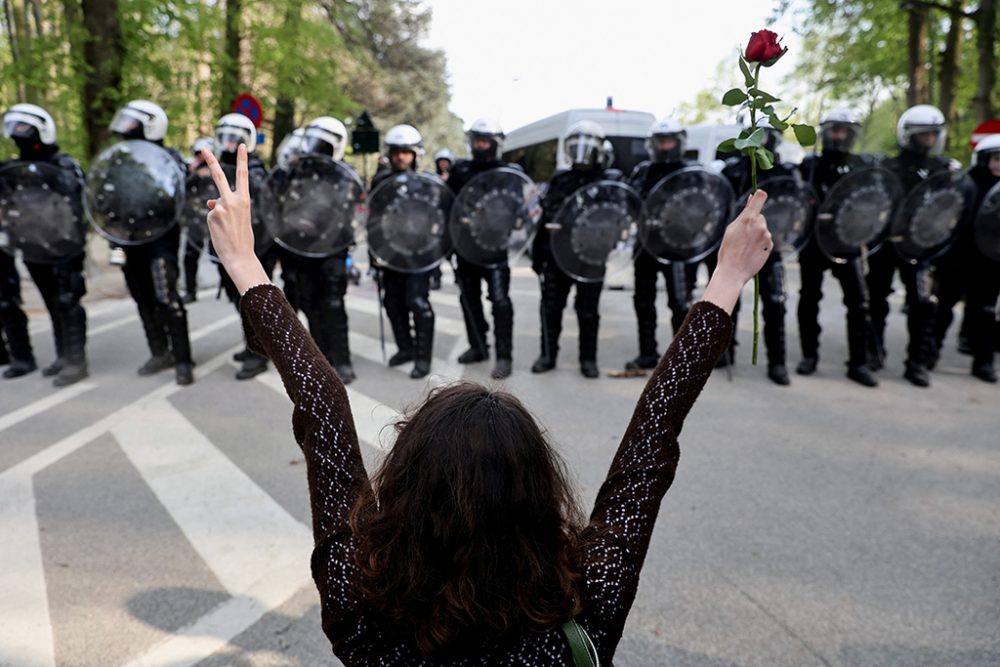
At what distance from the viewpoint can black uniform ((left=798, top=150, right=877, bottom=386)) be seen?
630cm

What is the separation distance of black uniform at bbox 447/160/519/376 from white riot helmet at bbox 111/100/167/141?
246 centimetres

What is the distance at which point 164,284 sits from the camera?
20.7 feet

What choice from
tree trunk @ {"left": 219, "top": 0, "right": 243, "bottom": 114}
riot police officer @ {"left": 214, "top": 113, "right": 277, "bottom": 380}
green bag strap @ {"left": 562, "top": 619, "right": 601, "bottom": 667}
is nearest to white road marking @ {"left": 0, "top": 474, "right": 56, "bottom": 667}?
green bag strap @ {"left": 562, "top": 619, "right": 601, "bottom": 667}

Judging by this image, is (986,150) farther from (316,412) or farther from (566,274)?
(316,412)

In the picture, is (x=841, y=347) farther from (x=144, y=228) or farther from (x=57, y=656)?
(x=57, y=656)

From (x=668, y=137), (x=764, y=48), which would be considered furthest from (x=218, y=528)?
(x=668, y=137)

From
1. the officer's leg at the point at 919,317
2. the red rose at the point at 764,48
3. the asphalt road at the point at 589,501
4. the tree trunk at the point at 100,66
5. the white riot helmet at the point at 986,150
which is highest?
the tree trunk at the point at 100,66

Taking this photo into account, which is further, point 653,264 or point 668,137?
point 653,264

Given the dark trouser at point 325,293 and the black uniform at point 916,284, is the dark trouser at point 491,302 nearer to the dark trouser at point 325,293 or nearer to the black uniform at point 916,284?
the dark trouser at point 325,293


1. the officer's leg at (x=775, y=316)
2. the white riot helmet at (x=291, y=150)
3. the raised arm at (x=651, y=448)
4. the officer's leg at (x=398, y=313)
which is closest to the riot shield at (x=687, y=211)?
the officer's leg at (x=775, y=316)

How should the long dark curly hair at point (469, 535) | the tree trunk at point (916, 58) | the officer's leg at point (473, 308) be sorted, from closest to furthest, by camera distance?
the long dark curly hair at point (469, 535) < the officer's leg at point (473, 308) < the tree trunk at point (916, 58)

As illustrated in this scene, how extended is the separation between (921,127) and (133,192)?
6581mm

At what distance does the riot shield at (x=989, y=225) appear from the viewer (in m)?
6.18

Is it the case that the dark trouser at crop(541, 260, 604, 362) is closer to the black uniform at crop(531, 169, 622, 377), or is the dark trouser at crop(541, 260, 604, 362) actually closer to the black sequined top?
the black uniform at crop(531, 169, 622, 377)
